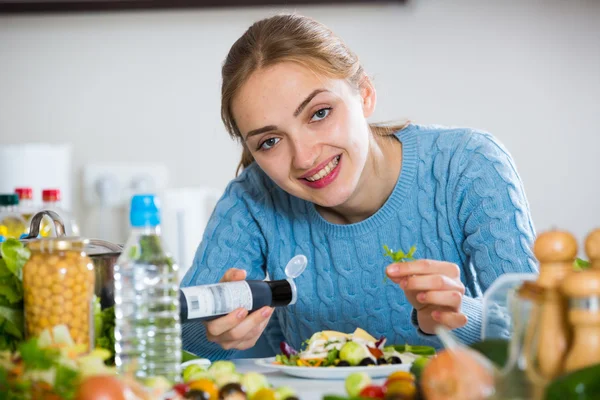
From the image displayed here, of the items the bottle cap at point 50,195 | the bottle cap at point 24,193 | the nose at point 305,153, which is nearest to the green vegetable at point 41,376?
the nose at point 305,153

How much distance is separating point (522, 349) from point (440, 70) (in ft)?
6.30

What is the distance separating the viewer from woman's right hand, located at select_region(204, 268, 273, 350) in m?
1.16

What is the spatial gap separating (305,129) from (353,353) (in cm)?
50

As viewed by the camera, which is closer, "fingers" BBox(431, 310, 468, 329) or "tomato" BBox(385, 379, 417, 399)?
"tomato" BBox(385, 379, 417, 399)

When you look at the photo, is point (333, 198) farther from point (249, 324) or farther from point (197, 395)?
point (197, 395)

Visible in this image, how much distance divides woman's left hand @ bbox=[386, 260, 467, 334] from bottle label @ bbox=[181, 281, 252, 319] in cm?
23

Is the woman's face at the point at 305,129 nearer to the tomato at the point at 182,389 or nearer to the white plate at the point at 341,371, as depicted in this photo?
the white plate at the point at 341,371

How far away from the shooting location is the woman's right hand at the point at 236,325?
116cm

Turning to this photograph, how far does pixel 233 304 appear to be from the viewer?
3.67 feet

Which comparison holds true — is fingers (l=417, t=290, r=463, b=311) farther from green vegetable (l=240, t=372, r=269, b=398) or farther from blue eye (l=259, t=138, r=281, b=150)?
blue eye (l=259, t=138, r=281, b=150)

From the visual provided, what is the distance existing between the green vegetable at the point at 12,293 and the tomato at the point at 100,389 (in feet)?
1.29

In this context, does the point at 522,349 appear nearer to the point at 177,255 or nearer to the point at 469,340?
the point at 469,340

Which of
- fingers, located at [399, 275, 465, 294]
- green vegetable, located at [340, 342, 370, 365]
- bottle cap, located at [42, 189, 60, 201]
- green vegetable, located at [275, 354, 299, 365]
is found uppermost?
bottle cap, located at [42, 189, 60, 201]

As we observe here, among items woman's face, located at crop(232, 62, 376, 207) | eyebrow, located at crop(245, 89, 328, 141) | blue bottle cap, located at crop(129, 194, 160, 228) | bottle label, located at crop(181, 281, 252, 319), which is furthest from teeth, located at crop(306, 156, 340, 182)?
blue bottle cap, located at crop(129, 194, 160, 228)
